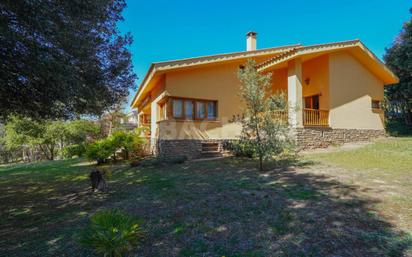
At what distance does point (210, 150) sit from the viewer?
41.9ft

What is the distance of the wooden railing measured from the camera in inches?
496

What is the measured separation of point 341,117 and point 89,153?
14.1 m

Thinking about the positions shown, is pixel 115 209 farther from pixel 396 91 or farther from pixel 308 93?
pixel 396 91

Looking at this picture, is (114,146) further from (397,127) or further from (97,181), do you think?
(397,127)

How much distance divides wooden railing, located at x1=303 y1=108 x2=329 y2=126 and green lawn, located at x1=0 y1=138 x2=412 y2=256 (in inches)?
190

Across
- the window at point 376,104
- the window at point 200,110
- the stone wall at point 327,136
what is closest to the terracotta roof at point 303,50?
the stone wall at point 327,136

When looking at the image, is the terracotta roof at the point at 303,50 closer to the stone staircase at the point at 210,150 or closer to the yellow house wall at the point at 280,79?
Result: the yellow house wall at the point at 280,79

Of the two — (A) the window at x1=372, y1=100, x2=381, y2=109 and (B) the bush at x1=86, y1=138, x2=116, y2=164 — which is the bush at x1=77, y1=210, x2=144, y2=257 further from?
(A) the window at x1=372, y1=100, x2=381, y2=109

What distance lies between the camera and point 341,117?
13.4 metres

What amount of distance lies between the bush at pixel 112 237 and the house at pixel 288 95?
8257mm

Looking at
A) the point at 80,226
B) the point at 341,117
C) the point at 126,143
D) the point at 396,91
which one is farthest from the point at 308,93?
Result: the point at 80,226

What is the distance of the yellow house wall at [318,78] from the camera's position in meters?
13.1

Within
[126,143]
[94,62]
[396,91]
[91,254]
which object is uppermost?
[396,91]

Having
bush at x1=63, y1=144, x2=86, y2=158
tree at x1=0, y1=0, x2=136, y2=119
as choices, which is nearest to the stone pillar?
tree at x1=0, y1=0, x2=136, y2=119
